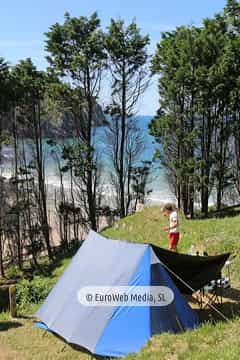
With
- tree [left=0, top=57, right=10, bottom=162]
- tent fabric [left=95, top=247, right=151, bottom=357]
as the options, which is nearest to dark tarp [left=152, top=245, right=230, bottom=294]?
tent fabric [left=95, top=247, right=151, bottom=357]

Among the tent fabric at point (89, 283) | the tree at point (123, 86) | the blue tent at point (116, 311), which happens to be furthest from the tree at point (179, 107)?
the blue tent at point (116, 311)

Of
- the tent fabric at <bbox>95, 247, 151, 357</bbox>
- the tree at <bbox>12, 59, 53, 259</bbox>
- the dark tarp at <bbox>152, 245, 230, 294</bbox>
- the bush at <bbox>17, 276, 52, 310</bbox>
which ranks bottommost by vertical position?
the bush at <bbox>17, 276, 52, 310</bbox>

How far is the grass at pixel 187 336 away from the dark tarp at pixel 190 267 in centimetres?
69

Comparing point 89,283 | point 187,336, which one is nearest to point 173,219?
point 89,283

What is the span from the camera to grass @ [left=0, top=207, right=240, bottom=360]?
6.82 m

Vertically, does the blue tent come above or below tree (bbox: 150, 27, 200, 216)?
below

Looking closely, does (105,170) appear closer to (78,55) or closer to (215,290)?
(78,55)

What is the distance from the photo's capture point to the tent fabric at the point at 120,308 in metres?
8.05

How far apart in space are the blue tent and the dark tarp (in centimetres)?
18

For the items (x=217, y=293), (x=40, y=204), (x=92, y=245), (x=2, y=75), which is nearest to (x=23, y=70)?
(x=2, y=75)

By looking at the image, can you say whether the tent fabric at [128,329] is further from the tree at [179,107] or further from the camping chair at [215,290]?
the tree at [179,107]

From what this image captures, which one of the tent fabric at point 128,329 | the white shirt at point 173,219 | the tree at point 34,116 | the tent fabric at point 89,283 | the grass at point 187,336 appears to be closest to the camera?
the grass at point 187,336

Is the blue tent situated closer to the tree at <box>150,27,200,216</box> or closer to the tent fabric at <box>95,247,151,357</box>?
the tent fabric at <box>95,247,151,357</box>

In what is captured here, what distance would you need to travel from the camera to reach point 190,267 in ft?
28.2
